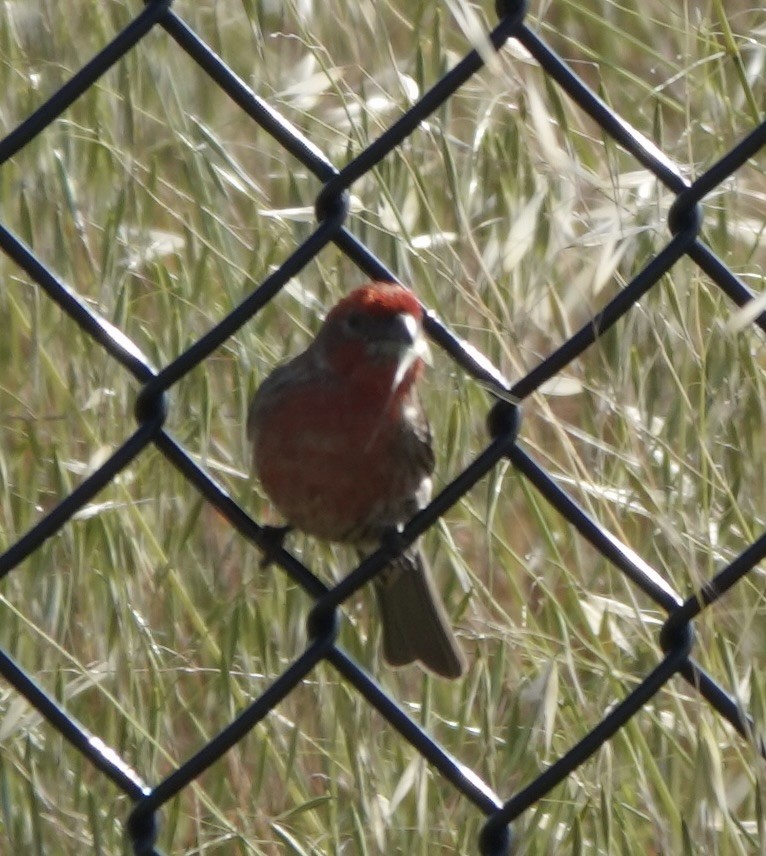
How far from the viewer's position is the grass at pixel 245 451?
2.05m

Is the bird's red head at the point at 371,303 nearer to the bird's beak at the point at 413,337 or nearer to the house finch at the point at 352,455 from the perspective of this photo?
the bird's beak at the point at 413,337

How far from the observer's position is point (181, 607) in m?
2.55

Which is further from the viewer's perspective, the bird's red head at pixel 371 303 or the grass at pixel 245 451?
the bird's red head at pixel 371 303

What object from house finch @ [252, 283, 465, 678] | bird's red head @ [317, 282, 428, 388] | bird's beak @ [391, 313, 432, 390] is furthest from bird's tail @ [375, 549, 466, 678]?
bird's beak @ [391, 313, 432, 390]

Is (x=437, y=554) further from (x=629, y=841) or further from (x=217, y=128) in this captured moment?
(x=217, y=128)

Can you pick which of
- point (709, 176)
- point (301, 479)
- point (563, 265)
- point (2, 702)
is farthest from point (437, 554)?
point (709, 176)

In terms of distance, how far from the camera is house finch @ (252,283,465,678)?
272 cm

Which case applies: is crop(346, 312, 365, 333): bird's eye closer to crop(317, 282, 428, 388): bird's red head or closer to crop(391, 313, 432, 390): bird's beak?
crop(317, 282, 428, 388): bird's red head

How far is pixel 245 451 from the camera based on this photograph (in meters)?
2.74

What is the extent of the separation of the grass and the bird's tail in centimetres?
5

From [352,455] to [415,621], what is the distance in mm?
344

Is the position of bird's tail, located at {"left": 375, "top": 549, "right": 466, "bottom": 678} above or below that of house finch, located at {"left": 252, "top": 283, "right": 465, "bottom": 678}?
below

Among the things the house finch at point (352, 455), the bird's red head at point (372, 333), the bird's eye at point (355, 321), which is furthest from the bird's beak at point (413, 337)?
the house finch at point (352, 455)

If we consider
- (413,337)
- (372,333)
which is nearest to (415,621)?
(372,333)
